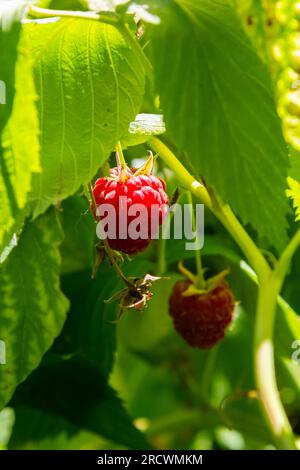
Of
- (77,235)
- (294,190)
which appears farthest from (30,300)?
(294,190)

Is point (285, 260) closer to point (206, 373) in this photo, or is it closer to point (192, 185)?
point (192, 185)

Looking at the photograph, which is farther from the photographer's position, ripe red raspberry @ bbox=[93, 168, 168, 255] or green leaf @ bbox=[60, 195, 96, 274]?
green leaf @ bbox=[60, 195, 96, 274]

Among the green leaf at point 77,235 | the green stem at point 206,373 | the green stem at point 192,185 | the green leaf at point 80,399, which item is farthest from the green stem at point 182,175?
the green stem at point 206,373

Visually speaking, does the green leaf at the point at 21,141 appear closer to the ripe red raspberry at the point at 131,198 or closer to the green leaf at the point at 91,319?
the ripe red raspberry at the point at 131,198

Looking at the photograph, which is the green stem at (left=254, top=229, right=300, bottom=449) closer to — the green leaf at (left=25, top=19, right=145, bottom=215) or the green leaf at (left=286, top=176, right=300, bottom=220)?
the green leaf at (left=286, top=176, right=300, bottom=220)

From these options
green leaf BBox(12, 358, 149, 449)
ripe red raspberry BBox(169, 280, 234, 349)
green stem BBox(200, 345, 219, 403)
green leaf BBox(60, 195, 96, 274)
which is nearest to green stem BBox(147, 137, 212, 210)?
green leaf BBox(60, 195, 96, 274)
